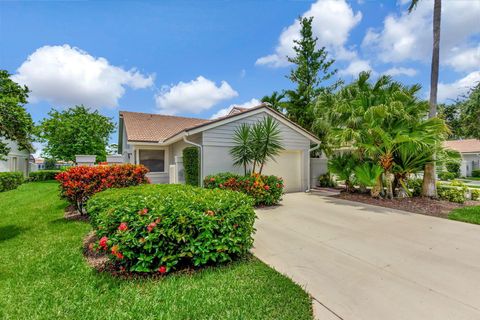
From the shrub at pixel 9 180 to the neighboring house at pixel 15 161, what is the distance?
1.54 metres

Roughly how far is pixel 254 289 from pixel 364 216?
17.3 ft

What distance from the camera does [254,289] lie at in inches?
112

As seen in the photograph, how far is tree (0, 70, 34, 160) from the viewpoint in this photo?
4.75 m

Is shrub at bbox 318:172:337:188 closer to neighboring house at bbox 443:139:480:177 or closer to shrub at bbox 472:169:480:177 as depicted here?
neighboring house at bbox 443:139:480:177

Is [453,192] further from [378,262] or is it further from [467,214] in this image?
[378,262]

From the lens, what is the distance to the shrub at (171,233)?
3.12 m

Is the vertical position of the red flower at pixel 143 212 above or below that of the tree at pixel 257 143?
below

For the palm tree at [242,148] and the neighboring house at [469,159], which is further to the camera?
the neighboring house at [469,159]

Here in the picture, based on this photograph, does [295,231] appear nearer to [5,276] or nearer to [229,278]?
[229,278]

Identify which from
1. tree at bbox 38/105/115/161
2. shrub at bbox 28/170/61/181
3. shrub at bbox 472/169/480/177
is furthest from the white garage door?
shrub at bbox 472/169/480/177

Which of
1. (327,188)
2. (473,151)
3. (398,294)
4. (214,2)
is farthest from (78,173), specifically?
(473,151)

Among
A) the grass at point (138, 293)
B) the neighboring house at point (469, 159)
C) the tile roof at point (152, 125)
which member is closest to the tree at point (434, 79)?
the grass at point (138, 293)

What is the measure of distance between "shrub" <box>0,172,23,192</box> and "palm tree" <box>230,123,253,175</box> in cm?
1519

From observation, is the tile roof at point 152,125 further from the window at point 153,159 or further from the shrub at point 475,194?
the shrub at point 475,194
